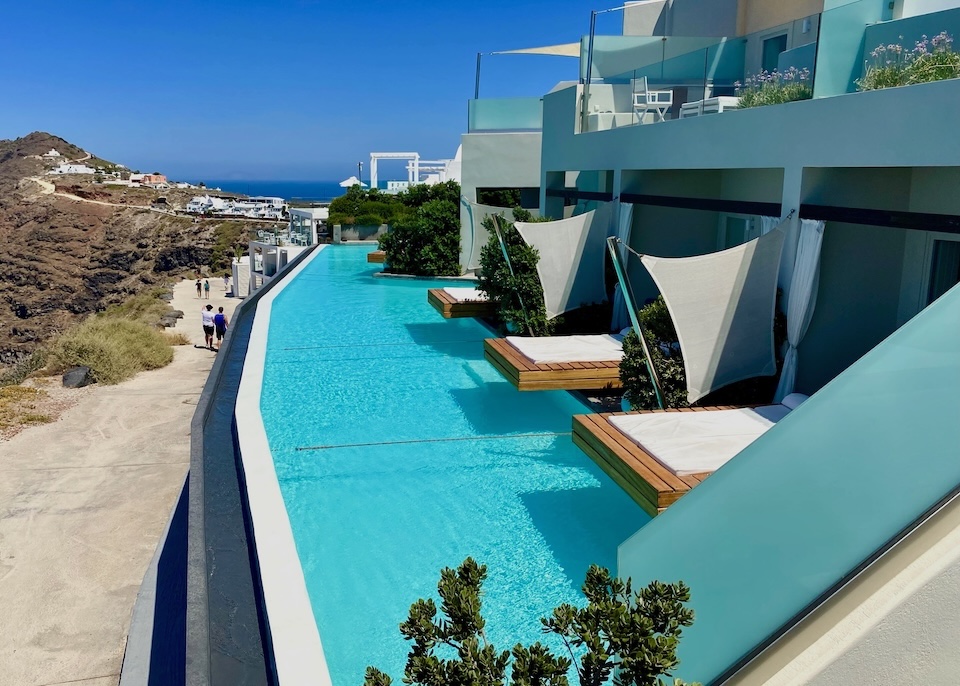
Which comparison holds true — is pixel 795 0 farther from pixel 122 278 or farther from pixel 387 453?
pixel 122 278

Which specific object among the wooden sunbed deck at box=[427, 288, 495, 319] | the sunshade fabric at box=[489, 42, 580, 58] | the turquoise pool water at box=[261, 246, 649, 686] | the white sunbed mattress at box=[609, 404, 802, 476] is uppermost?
the sunshade fabric at box=[489, 42, 580, 58]

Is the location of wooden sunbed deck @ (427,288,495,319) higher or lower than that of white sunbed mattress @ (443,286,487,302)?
lower

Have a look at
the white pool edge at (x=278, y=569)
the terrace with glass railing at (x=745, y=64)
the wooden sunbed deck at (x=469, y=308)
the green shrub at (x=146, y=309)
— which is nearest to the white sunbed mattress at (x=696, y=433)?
the white pool edge at (x=278, y=569)

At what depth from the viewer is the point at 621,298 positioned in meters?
11.1

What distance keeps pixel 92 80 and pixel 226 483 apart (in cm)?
11723

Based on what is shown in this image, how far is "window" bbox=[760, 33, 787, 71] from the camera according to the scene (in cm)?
841

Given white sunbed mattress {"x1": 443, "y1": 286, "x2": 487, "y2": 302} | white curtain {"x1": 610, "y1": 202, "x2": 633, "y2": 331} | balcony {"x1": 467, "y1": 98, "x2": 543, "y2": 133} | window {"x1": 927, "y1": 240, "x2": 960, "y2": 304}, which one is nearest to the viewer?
window {"x1": 927, "y1": 240, "x2": 960, "y2": 304}

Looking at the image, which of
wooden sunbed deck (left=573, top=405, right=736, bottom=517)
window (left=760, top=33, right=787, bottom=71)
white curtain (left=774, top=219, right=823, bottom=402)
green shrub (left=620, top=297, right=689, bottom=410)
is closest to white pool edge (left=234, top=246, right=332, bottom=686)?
wooden sunbed deck (left=573, top=405, right=736, bottom=517)

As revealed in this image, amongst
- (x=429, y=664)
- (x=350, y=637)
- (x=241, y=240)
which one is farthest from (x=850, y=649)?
(x=241, y=240)

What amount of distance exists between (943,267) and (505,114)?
10.7 metres

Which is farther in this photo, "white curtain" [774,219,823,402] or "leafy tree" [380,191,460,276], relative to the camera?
"leafy tree" [380,191,460,276]

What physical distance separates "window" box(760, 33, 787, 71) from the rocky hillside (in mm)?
46897

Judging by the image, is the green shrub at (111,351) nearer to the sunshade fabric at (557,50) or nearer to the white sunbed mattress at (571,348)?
the white sunbed mattress at (571,348)

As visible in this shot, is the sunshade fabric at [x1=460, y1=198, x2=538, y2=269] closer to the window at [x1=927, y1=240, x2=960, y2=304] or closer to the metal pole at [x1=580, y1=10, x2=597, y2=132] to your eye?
the metal pole at [x1=580, y1=10, x2=597, y2=132]
